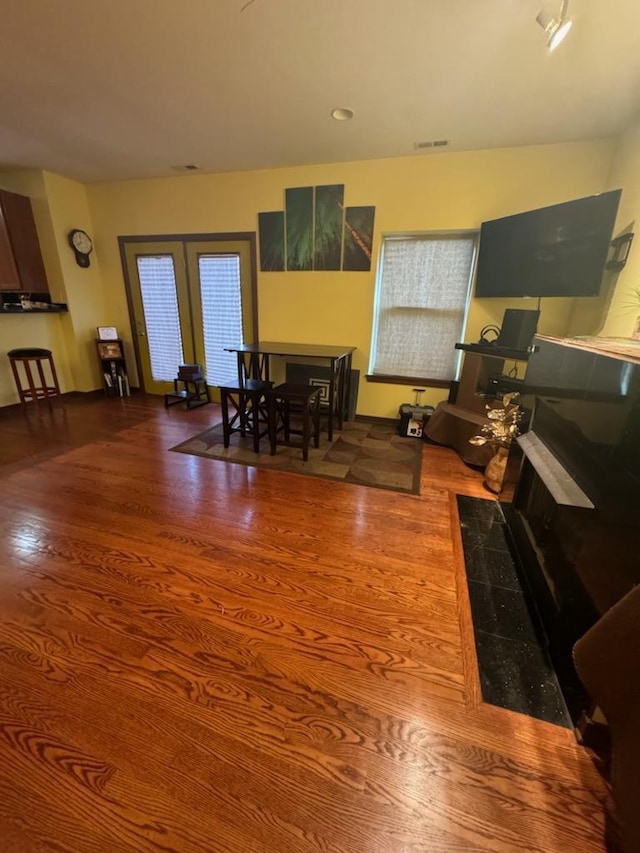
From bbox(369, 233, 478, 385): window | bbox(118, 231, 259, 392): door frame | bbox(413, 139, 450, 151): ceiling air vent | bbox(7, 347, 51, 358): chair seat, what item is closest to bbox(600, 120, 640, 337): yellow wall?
bbox(369, 233, 478, 385): window

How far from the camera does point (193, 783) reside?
0.95 meters

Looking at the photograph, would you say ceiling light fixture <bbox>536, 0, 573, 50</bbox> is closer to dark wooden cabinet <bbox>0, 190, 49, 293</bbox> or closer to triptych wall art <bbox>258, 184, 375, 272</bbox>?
triptych wall art <bbox>258, 184, 375, 272</bbox>

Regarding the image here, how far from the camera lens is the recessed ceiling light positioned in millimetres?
2416

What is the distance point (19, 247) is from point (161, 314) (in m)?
1.61

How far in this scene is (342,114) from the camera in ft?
8.15

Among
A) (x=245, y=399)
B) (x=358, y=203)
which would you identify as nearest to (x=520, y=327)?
(x=358, y=203)

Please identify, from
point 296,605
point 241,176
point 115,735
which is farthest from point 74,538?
point 241,176

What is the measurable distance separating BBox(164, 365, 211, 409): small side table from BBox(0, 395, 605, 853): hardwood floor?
2.36 m

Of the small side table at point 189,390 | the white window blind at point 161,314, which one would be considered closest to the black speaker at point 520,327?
the small side table at point 189,390

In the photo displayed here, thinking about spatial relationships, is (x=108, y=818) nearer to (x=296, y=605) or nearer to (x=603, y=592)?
(x=296, y=605)

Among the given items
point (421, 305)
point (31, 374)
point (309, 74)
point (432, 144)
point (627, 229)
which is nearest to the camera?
point (309, 74)

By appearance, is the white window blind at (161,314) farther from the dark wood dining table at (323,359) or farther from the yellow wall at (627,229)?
the yellow wall at (627,229)

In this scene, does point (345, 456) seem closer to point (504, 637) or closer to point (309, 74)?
point (504, 637)

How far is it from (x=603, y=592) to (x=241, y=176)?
4.59m
